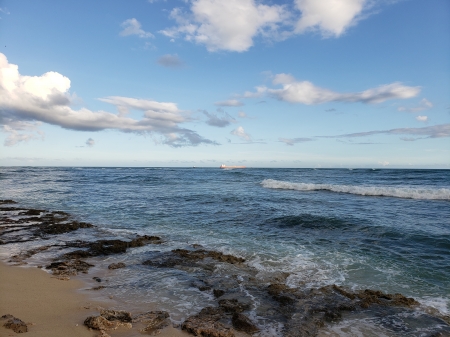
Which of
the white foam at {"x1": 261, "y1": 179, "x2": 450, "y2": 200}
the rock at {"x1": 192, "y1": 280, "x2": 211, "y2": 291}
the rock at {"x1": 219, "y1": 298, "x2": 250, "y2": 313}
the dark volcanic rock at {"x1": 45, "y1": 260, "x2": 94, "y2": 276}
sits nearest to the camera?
the rock at {"x1": 219, "y1": 298, "x2": 250, "y2": 313}

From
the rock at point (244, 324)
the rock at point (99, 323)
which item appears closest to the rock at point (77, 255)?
the rock at point (99, 323)

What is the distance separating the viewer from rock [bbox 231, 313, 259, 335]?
176 inches

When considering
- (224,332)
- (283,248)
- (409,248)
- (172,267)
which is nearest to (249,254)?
(283,248)

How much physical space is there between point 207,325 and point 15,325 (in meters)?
2.90

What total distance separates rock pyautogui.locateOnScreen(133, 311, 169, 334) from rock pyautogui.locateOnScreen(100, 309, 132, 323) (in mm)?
135

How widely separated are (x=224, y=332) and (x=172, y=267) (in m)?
3.48

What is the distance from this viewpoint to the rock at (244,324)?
14.7 ft

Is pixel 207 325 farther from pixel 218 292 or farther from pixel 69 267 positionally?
pixel 69 267

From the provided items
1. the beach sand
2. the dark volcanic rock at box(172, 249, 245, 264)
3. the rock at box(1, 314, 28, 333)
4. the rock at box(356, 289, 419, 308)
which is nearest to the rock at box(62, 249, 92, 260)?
the beach sand

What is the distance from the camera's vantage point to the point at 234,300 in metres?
5.48

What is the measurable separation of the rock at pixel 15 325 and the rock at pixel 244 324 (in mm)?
3200

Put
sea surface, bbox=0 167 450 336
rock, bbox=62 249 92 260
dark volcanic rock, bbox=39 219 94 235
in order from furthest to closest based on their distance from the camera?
1. dark volcanic rock, bbox=39 219 94 235
2. rock, bbox=62 249 92 260
3. sea surface, bbox=0 167 450 336

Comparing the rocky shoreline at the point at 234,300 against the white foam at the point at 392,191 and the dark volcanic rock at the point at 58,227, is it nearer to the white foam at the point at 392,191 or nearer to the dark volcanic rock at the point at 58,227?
the dark volcanic rock at the point at 58,227

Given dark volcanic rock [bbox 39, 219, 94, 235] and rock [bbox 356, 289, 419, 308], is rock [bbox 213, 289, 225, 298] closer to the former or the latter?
rock [bbox 356, 289, 419, 308]
